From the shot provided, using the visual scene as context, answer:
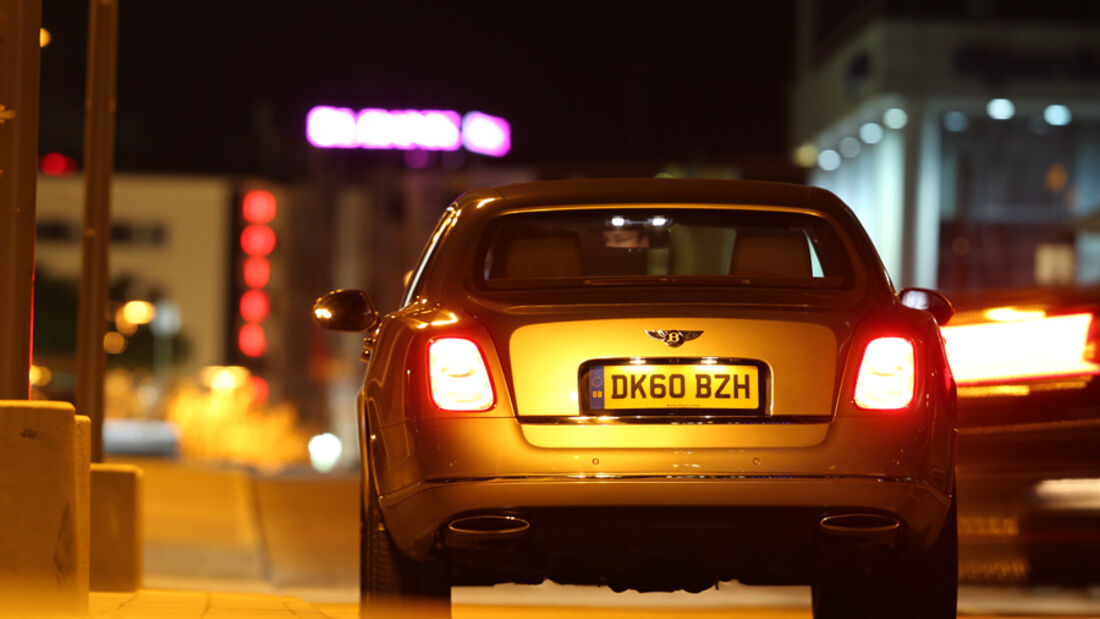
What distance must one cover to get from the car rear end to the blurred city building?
5670 centimetres

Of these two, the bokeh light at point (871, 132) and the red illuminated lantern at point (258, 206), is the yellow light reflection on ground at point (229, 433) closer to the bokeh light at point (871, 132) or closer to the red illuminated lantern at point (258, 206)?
the bokeh light at point (871, 132)

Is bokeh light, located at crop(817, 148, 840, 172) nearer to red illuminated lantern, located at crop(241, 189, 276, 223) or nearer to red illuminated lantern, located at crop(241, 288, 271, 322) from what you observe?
red illuminated lantern, located at crop(241, 288, 271, 322)

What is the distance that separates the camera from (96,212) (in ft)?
33.0

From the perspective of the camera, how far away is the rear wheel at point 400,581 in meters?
5.99

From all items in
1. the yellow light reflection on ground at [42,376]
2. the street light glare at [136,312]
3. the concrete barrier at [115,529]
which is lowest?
the yellow light reflection on ground at [42,376]

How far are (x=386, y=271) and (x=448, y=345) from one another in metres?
101

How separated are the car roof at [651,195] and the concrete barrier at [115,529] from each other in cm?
348

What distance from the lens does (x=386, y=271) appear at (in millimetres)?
106062

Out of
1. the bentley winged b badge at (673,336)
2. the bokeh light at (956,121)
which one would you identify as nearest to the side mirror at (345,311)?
the bentley winged b badge at (673,336)

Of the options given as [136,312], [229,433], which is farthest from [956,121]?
[136,312]

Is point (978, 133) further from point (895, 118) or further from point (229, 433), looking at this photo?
point (229, 433)

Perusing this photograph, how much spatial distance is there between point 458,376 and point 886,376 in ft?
4.07

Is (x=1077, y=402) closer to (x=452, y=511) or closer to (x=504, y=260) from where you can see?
(x=504, y=260)

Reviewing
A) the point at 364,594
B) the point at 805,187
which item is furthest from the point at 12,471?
the point at 805,187
